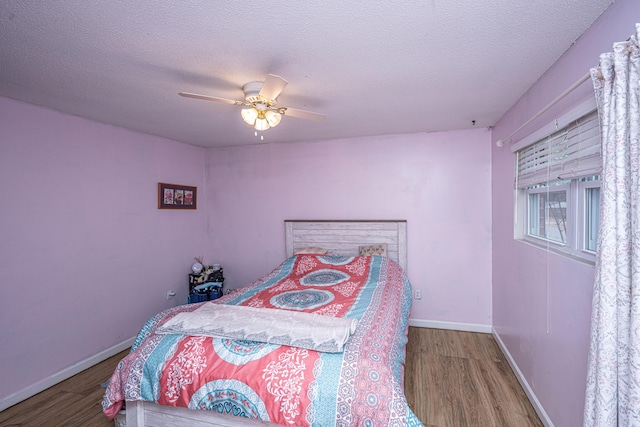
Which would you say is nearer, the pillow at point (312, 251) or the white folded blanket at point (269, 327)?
the white folded blanket at point (269, 327)

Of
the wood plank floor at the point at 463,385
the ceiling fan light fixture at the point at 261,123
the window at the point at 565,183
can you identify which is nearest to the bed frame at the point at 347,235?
the wood plank floor at the point at 463,385

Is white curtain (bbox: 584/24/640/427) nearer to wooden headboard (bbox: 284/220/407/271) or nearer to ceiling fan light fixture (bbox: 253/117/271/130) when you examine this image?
ceiling fan light fixture (bbox: 253/117/271/130)

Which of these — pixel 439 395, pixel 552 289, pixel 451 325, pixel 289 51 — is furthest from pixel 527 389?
pixel 289 51

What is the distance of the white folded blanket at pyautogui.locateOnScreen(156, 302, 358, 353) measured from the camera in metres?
1.55

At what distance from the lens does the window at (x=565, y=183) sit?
1.51m

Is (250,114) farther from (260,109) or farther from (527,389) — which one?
(527,389)

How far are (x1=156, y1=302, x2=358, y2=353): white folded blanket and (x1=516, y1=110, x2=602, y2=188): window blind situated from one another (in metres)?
1.50

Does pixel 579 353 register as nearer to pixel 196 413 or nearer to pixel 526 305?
pixel 526 305

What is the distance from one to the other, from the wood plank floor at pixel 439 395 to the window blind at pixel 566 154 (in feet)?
5.24

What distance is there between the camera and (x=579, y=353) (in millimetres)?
1508

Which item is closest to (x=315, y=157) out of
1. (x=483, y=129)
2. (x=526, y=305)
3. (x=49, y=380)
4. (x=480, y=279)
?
(x=483, y=129)

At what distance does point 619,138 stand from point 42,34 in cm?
253

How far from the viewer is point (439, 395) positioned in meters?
2.19

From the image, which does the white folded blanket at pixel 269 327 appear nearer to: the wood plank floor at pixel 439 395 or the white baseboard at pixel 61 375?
the wood plank floor at pixel 439 395
